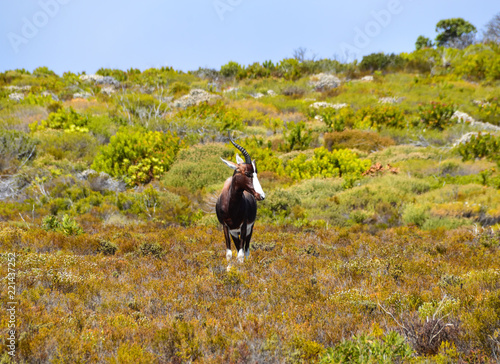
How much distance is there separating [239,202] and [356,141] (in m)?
12.3

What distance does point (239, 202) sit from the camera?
496 centimetres

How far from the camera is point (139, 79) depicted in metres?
28.6

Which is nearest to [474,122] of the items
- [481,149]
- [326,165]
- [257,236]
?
[481,149]

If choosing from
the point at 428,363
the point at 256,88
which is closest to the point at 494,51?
the point at 256,88

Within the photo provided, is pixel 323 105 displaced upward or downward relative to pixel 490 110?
upward

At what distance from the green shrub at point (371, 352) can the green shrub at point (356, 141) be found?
Answer: 44.0 feet

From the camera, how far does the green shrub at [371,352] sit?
101 inches

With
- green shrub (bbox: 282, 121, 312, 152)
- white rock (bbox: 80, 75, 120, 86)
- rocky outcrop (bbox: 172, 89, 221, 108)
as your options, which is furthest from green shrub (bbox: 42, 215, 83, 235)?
white rock (bbox: 80, 75, 120, 86)

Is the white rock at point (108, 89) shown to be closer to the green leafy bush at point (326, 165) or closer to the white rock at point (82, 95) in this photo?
the white rock at point (82, 95)

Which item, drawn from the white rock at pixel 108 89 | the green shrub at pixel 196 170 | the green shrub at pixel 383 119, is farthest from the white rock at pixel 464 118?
the white rock at pixel 108 89

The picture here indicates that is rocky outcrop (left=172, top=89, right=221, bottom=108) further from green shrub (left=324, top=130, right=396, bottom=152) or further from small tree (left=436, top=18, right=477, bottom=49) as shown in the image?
small tree (left=436, top=18, right=477, bottom=49)

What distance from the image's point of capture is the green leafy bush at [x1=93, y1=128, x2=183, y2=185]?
12156 millimetres

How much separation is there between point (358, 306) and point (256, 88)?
27.3 metres

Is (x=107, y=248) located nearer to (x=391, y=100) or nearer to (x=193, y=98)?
(x=193, y=98)
